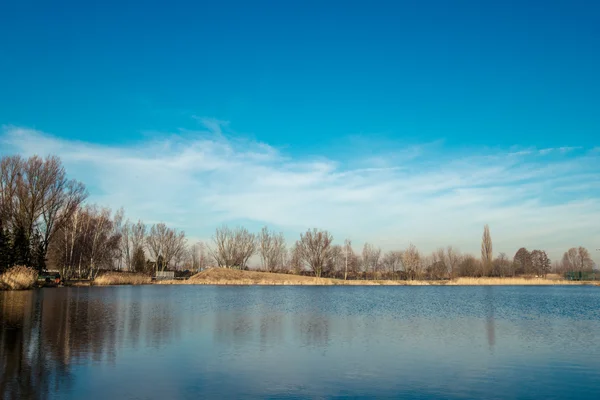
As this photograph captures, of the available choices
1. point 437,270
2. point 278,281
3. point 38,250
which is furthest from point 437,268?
point 38,250

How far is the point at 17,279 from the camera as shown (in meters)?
36.2

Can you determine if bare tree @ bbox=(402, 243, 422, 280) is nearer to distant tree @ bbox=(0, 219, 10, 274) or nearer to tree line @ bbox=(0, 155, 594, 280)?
tree line @ bbox=(0, 155, 594, 280)

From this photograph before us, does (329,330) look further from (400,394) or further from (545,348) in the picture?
A: (400,394)

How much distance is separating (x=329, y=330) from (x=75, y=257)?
51037 millimetres

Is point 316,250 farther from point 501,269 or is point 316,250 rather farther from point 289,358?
point 289,358

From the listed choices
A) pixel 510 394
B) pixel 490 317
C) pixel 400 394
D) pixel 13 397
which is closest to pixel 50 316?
pixel 13 397

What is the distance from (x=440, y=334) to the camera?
16.0 m

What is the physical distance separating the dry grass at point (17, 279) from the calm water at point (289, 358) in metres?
18.4

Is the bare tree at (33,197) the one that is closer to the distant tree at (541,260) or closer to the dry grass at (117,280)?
the dry grass at (117,280)

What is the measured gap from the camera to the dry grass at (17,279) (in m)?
35.0

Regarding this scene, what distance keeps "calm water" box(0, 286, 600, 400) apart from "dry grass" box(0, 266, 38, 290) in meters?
18.4

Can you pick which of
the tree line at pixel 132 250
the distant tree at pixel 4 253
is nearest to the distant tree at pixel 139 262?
the tree line at pixel 132 250

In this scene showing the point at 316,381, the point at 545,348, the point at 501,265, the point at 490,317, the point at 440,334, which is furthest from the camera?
the point at 501,265

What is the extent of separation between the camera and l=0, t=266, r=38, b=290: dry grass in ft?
115
